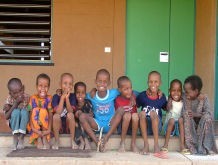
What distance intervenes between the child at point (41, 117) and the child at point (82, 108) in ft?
1.23

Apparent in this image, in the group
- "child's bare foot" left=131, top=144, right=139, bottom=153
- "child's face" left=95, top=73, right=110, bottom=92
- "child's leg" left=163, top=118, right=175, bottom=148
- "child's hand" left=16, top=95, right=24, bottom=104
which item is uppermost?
"child's face" left=95, top=73, right=110, bottom=92

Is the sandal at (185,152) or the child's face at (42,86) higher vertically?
the child's face at (42,86)

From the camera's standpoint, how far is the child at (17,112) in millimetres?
5262

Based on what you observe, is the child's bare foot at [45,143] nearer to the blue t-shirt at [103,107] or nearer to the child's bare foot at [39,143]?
the child's bare foot at [39,143]

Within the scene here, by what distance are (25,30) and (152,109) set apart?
3.63 meters

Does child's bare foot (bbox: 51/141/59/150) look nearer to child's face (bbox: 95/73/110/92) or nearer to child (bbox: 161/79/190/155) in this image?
child's face (bbox: 95/73/110/92)

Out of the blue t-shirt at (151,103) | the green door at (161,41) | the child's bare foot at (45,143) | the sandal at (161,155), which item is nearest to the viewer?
the sandal at (161,155)

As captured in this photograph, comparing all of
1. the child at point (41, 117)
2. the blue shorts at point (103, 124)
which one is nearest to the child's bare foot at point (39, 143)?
the child at point (41, 117)

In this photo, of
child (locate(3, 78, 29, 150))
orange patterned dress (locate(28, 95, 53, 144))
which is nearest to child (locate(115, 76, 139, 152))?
orange patterned dress (locate(28, 95, 53, 144))

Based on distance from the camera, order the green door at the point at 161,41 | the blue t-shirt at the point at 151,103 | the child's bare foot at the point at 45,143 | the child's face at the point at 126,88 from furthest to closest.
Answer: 1. the green door at the point at 161,41
2. the blue t-shirt at the point at 151,103
3. the child's face at the point at 126,88
4. the child's bare foot at the point at 45,143

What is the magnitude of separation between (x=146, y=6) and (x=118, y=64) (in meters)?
1.26

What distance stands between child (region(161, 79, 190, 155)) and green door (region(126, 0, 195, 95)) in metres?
2.38

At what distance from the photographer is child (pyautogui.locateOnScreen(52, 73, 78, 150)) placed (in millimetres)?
5254

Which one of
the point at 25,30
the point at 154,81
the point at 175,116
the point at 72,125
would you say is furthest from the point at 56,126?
the point at 25,30
